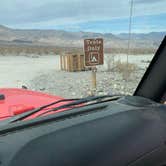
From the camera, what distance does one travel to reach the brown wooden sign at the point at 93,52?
9921 millimetres

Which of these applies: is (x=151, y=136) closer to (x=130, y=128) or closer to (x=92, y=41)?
(x=130, y=128)

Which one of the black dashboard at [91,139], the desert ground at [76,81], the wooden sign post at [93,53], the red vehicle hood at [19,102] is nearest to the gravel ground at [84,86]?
the desert ground at [76,81]

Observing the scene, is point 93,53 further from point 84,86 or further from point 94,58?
point 84,86

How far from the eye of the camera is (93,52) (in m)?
10.0

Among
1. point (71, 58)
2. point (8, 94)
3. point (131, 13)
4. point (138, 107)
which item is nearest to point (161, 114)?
point (138, 107)

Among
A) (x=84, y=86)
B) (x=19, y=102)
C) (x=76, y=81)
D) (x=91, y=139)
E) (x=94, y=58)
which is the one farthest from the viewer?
(x=76, y=81)

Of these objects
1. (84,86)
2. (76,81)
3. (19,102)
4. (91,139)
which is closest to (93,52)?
(19,102)

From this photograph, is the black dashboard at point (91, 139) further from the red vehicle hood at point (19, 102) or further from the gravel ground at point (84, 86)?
the gravel ground at point (84, 86)

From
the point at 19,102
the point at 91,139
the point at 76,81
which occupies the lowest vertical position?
the point at 76,81

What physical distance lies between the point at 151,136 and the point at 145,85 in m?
1.00

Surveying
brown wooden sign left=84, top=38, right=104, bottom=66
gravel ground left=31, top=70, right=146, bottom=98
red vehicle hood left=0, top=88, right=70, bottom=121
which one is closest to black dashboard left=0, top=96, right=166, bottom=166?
red vehicle hood left=0, top=88, right=70, bottom=121

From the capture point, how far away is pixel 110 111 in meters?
2.41

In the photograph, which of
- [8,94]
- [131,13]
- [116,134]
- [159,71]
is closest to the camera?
[116,134]

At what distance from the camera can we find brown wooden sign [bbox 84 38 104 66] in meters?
9.92
